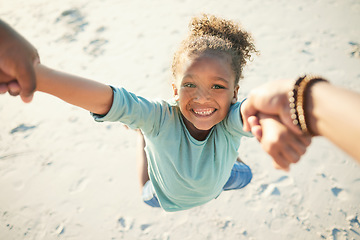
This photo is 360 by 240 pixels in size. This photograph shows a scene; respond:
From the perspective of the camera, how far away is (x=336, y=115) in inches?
26.7

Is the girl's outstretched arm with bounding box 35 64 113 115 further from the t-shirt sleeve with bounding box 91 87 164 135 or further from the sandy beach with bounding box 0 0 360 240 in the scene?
the sandy beach with bounding box 0 0 360 240

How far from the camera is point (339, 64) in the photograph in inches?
142

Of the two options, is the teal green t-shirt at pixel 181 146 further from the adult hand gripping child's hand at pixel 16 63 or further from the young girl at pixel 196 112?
the adult hand gripping child's hand at pixel 16 63

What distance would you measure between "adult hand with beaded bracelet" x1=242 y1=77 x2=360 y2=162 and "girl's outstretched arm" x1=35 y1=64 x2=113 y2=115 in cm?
68

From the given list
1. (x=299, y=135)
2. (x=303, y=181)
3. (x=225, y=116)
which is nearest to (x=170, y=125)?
(x=225, y=116)

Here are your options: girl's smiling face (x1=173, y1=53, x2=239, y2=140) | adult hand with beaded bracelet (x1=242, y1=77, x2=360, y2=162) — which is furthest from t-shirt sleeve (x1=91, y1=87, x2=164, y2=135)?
adult hand with beaded bracelet (x1=242, y1=77, x2=360, y2=162)

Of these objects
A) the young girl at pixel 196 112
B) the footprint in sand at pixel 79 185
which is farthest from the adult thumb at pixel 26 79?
the footprint in sand at pixel 79 185

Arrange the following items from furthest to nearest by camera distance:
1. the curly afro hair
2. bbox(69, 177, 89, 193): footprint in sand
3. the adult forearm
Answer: bbox(69, 177, 89, 193): footprint in sand → the curly afro hair → the adult forearm

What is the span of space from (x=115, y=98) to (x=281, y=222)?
1.94m

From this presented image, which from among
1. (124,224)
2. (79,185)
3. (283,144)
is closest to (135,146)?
(79,185)

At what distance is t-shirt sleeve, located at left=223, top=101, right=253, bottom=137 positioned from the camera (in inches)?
51.8

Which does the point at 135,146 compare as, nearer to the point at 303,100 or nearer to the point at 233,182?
the point at 233,182

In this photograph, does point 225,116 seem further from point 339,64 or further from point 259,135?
point 339,64

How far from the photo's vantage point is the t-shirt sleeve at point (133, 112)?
1.23m
